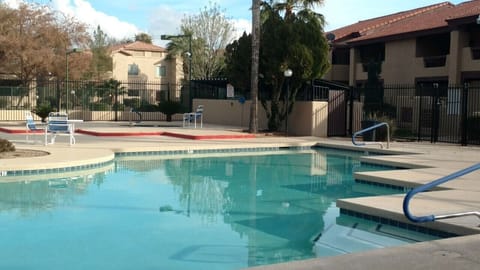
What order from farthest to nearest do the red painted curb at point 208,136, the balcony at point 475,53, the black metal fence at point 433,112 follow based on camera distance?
the balcony at point 475,53
the red painted curb at point 208,136
the black metal fence at point 433,112

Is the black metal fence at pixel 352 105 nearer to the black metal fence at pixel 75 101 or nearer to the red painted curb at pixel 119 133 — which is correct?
the black metal fence at pixel 75 101

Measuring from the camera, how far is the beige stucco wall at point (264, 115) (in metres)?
22.3

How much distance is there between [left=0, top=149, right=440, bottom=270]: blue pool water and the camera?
6.43 metres

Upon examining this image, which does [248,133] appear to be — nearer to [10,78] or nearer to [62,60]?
[62,60]

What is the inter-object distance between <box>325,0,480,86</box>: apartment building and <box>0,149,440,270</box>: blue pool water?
15.2 meters

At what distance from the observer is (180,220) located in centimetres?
827

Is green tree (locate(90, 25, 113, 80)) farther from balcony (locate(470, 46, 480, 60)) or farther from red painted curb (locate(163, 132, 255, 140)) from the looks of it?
balcony (locate(470, 46, 480, 60))

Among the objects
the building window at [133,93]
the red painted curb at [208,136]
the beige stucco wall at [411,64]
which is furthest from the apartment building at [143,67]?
the red painted curb at [208,136]

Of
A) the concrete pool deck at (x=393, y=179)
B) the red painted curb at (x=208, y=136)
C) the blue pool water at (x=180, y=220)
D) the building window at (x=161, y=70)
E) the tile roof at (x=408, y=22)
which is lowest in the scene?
the blue pool water at (x=180, y=220)

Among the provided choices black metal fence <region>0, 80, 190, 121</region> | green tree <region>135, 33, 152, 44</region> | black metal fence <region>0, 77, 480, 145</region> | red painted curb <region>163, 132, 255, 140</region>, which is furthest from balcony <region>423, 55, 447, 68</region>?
green tree <region>135, 33, 152, 44</region>

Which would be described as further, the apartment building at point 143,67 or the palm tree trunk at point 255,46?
the apartment building at point 143,67

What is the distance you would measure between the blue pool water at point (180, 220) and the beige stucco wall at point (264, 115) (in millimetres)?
8807

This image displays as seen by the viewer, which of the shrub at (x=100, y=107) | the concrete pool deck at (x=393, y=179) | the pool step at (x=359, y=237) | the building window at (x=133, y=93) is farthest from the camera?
the building window at (x=133, y=93)

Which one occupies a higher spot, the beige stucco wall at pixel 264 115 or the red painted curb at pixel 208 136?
the beige stucco wall at pixel 264 115
